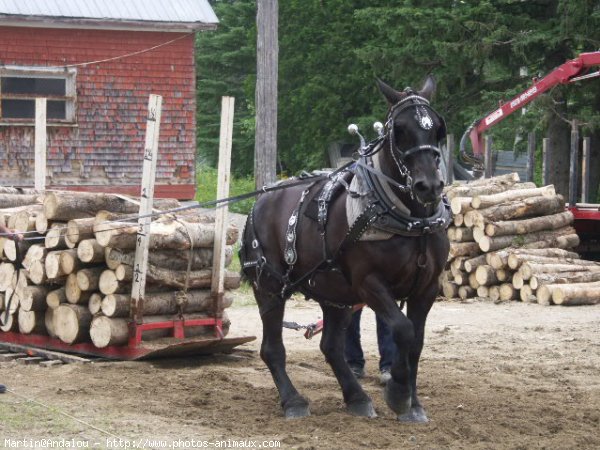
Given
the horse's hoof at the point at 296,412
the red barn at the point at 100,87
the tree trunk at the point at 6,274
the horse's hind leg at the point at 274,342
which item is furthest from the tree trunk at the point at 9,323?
the red barn at the point at 100,87

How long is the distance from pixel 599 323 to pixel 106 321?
587 centimetres

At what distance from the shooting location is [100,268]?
9664 mm

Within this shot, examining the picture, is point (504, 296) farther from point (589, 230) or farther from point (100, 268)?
point (100, 268)

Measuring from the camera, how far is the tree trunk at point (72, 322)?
965cm

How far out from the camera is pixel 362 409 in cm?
752

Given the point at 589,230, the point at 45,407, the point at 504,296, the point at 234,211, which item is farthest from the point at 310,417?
the point at 234,211

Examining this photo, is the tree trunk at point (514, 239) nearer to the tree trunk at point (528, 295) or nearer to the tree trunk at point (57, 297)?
the tree trunk at point (528, 295)

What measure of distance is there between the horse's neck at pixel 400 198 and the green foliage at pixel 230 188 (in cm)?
2074

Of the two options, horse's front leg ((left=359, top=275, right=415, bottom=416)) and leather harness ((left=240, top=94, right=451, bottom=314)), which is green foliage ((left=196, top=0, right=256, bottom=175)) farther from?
horse's front leg ((left=359, top=275, right=415, bottom=416))

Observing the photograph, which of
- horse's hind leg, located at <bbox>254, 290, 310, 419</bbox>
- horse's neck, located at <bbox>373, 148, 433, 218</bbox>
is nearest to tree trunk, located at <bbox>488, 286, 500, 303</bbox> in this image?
horse's hind leg, located at <bbox>254, 290, 310, 419</bbox>

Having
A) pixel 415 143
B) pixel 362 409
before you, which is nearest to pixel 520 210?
pixel 362 409

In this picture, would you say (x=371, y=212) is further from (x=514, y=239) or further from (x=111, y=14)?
(x=111, y=14)

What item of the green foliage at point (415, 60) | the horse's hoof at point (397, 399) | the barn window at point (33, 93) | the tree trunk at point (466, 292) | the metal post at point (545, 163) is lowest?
the horse's hoof at point (397, 399)

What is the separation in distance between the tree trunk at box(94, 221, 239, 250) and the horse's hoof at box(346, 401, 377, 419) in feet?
8.85
